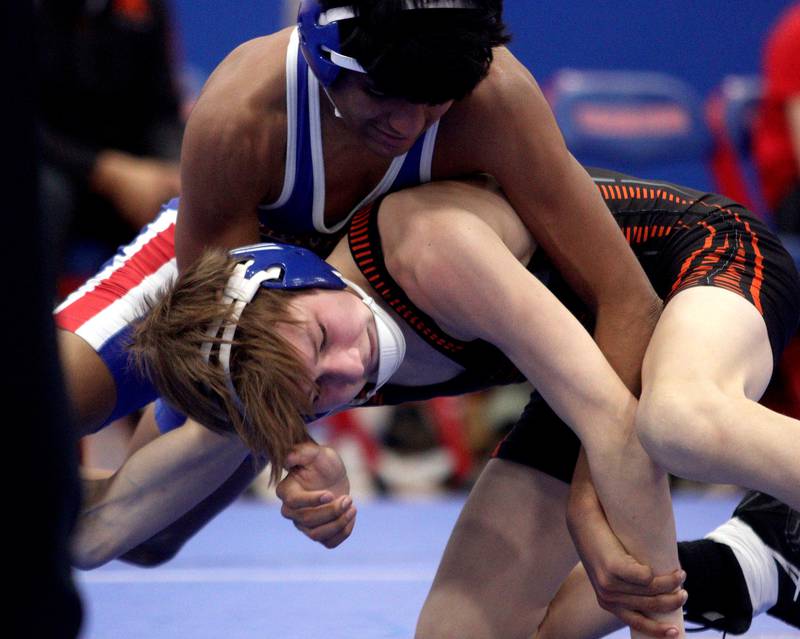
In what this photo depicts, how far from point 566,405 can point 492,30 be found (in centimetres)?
58

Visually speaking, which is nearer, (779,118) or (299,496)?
(299,496)

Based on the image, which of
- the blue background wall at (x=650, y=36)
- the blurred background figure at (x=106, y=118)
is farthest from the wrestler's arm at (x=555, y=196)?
the blue background wall at (x=650, y=36)

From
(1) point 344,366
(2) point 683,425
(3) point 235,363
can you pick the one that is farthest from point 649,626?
(3) point 235,363

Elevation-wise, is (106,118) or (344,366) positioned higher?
(344,366)

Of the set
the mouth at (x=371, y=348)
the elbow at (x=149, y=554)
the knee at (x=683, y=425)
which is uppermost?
the knee at (x=683, y=425)

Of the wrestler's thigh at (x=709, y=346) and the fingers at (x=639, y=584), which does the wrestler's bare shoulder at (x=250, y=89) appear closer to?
the wrestler's thigh at (x=709, y=346)

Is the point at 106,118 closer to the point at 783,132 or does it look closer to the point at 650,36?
the point at 783,132

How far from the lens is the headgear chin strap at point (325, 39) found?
1.90 metres

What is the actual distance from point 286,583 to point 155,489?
84 centimetres

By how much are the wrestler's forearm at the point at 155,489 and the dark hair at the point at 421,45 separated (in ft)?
2.65

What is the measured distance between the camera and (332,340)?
6.42ft

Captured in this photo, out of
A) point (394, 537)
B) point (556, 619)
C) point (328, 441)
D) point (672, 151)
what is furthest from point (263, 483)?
point (556, 619)

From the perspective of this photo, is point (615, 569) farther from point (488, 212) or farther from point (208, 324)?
point (208, 324)

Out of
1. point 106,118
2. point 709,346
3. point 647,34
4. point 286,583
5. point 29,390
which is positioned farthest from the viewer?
point 647,34
